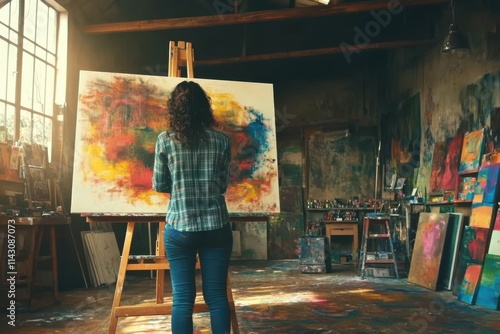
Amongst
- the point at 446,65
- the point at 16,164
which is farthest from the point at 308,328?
the point at 446,65

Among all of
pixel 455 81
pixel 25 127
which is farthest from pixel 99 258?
pixel 455 81

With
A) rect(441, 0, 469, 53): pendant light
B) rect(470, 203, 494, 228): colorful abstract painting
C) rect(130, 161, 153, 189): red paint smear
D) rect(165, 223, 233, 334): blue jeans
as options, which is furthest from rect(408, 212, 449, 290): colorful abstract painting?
rect(165, 223, 233, 334): blue jeans

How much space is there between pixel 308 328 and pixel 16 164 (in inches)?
123

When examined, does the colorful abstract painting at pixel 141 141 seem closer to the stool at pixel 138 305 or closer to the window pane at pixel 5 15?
the stool at pixel 138 305

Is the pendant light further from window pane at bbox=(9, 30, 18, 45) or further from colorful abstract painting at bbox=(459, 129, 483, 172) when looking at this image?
window pane at bbox=(9, 30, 18, 45)

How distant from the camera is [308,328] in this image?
3.69 meters

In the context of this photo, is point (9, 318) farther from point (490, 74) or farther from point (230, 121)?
point (490, 74)

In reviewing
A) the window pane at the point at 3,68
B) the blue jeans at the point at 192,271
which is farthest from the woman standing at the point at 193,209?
the window pane at the point at 3,68

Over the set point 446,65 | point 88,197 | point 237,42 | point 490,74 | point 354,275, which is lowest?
point 354,275

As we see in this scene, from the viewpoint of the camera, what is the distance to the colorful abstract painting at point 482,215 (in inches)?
188

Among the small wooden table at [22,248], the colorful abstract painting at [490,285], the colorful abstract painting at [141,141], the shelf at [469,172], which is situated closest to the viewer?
the colorful abstract painting at [141,141]

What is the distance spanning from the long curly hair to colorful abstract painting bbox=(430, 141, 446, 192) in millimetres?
4909

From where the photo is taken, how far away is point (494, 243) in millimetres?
4613

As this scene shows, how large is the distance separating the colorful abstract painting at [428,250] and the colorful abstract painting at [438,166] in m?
0.51
